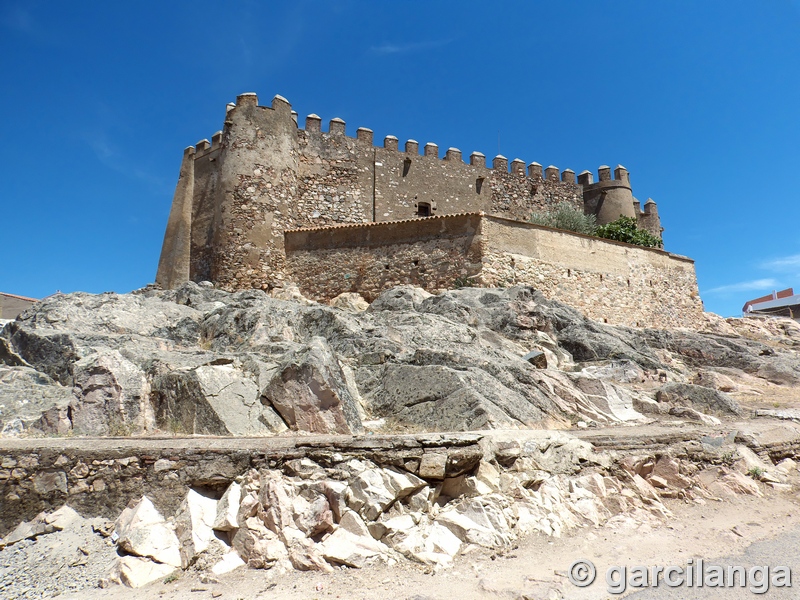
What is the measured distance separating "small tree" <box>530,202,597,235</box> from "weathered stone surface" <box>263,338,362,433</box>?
1824 centimetres

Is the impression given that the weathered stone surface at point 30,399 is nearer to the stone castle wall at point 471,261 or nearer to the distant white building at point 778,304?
the stone castle wall at point 471,261

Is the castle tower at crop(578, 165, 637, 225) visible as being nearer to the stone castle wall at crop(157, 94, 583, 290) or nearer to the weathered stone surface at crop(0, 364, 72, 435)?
the stone castle wall at crop(157, 94, 583, 290)

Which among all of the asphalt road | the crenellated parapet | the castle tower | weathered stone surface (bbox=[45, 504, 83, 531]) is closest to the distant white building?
the castle tower

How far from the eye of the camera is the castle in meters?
17.9

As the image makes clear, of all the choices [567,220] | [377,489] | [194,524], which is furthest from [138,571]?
[567,220]

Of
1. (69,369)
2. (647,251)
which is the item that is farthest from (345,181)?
(69,369)

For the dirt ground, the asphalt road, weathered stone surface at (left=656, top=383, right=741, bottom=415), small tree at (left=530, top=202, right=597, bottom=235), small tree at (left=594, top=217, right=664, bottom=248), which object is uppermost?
small tree at (left=530, top=202, right=597, bottom=235)

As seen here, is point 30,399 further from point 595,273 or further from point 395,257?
point 595,273

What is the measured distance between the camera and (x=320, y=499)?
5.08 meters

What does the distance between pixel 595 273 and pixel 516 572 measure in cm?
1644

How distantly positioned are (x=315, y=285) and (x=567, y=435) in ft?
41.5

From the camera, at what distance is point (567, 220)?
24422mm

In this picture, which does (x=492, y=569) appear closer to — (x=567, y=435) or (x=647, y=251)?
(x=567, y=435)

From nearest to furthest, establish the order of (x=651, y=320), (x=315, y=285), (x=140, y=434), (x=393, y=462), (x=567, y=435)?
(x=393, y=462), (x=140, y=434), (x=567, y=435), (x=315, y=285), (x=651, y=320)
